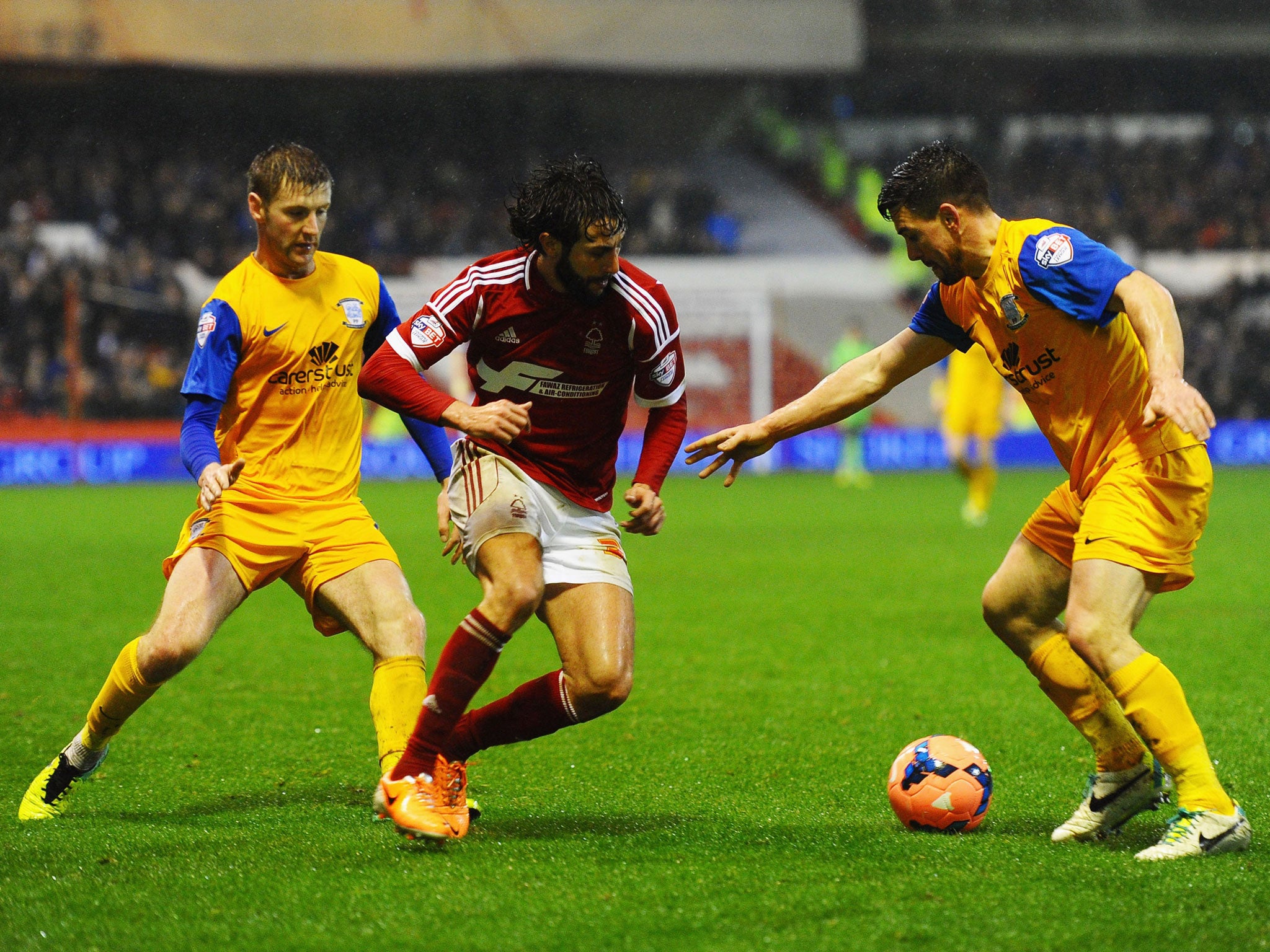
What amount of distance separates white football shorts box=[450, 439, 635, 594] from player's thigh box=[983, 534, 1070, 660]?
3.98 ft

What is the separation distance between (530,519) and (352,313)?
1.14m

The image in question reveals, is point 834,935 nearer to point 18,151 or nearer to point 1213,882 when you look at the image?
point 1213,882

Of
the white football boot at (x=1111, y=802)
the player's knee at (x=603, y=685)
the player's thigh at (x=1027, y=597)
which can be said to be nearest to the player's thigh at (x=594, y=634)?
the player's knee at (x=603, y=685)

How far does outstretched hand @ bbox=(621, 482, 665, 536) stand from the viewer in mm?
4652

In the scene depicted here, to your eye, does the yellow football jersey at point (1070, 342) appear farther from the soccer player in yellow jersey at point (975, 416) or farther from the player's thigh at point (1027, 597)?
the soccer player in yellow jersey at point (975, 416)

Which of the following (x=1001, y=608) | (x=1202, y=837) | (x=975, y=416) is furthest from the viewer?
(x=975, y=416)

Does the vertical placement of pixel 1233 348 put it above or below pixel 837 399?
above

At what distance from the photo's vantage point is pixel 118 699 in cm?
494

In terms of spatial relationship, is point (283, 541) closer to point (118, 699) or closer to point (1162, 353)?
point (118, 699)

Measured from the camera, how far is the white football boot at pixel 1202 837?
13.7ft

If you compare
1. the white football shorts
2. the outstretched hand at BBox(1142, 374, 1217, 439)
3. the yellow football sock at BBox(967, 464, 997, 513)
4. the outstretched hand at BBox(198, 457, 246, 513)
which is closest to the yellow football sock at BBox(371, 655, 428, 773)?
the white football shorts

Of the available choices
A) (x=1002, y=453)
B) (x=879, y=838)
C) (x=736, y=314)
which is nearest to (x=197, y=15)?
(x=736, y=314)

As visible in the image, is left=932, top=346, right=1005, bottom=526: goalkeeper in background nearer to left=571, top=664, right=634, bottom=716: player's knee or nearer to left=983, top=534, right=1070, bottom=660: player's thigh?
left=983, top=534, right=1070, bottom=660: player's thigh

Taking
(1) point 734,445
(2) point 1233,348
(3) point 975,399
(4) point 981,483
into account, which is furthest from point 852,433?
(1) point 734,445
